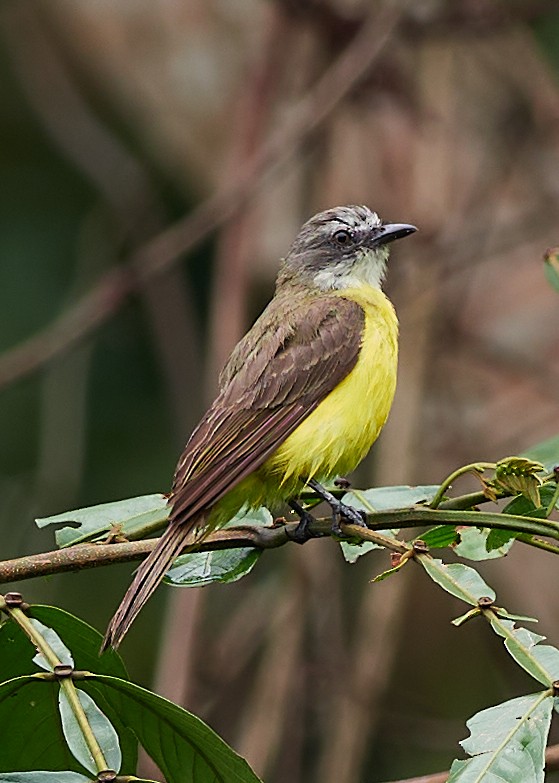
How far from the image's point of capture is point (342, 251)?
4.20 meters

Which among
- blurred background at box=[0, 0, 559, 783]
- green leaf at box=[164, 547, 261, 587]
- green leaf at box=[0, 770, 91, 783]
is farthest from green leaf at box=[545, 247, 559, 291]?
blurred background at box=[0, 0, 559, 783]

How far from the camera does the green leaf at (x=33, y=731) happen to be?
221cm

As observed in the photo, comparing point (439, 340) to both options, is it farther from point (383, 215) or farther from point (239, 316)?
point (239, 316)

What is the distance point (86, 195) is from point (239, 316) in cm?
293

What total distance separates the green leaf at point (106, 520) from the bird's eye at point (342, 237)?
1.68 meters

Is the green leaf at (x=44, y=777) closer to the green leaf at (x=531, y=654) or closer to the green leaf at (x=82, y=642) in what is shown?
the green leaf at (x=82, y=642)

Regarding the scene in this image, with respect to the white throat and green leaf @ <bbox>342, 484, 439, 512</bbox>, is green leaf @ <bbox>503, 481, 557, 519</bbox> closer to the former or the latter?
green leaf @ <bbox>342, 484, 439, 512</bbox>

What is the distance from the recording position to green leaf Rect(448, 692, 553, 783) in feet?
6.53

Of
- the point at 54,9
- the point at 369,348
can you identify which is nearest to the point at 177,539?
the point at 369,348

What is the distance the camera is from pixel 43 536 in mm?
6301

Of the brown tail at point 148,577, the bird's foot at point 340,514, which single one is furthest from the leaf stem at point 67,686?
the bird's foot at point 340,514

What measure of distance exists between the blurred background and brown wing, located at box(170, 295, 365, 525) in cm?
199

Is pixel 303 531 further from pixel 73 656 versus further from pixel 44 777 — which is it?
pixel 44 777

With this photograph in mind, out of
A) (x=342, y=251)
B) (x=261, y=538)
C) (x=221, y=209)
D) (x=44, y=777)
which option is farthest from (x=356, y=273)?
(x=44, y=777)
